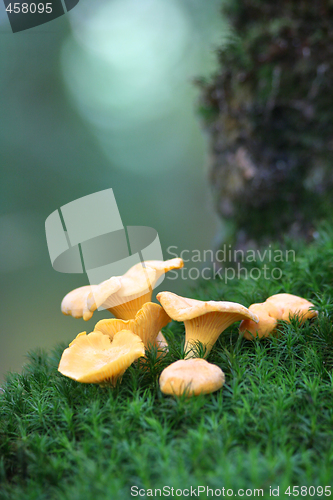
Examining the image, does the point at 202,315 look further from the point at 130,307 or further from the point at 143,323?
the point at 130,307

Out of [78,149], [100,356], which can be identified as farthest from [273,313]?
[78,149]

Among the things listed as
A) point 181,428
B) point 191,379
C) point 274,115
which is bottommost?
point 181,428

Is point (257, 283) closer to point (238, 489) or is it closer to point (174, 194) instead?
point (238, 489)

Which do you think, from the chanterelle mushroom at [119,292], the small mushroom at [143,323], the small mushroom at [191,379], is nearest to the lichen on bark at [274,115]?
the chanterelle mushroom at [119,292]

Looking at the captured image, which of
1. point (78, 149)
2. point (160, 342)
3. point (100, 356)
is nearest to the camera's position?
point (100, 356)

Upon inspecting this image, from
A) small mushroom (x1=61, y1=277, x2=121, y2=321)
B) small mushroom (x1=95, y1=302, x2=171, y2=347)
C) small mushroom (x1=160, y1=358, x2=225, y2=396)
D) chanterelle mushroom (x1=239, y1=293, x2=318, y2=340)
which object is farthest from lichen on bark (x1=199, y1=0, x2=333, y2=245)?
small mushroom (x1=160, y1=358, x2=225, y2=396)

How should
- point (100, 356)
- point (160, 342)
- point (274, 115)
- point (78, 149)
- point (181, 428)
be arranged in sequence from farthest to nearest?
point (78, 149), point (274, 115), point (160, 342), point (100, 356), point (181, 428)

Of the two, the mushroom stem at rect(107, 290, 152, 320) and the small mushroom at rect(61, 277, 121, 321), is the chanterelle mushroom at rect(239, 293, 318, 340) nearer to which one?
the mushroom stem at rect(107, 290, 152, 320)
